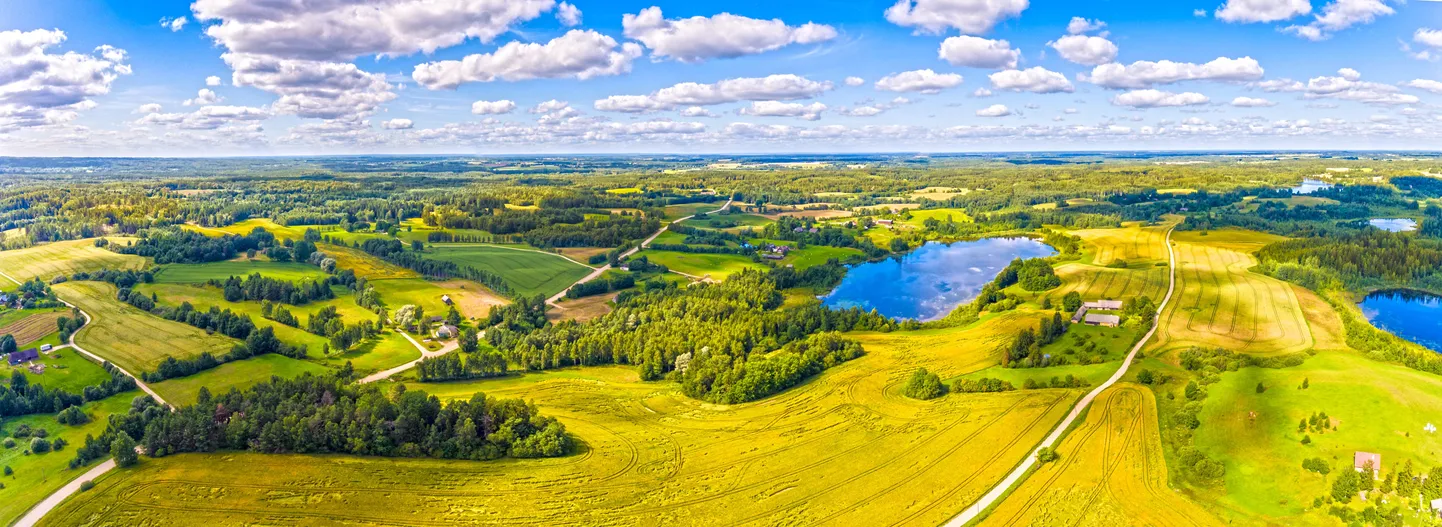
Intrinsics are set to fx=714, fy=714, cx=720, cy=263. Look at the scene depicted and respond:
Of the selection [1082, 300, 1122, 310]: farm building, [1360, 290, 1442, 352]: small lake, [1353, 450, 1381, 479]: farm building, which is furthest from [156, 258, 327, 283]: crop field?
[1360, 290, 1442, 352]: small lake

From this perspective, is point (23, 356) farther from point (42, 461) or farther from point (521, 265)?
point (521, 265)

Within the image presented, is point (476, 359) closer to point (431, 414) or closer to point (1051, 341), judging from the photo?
point (431, 414)

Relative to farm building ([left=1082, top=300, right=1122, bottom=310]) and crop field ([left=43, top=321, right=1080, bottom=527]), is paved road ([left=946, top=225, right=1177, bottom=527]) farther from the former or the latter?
farm building ([left=1082, top=300, right=1122, bottom=310])

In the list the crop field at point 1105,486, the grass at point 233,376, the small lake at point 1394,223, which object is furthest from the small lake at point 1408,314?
the grass at point 233,376

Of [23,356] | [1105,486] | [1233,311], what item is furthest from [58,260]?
[1233,311]

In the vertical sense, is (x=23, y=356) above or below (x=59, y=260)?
below
